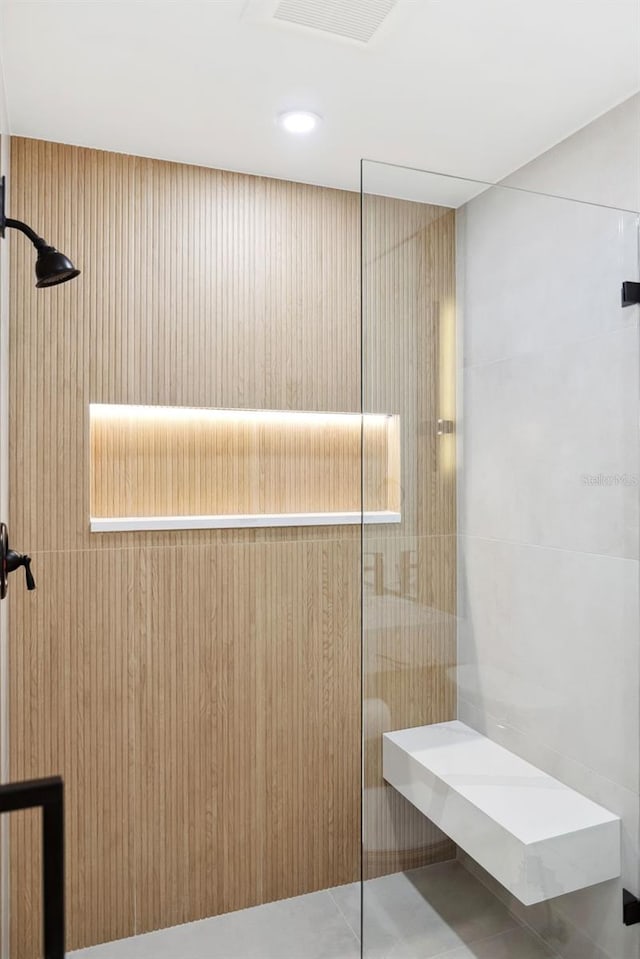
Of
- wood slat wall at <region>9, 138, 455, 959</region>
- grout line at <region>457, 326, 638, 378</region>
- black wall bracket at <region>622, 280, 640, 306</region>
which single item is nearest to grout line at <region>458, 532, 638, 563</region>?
grout line at <region>457, 326, 638, 378</region>

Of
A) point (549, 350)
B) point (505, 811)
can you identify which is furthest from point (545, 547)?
point (505, 811)

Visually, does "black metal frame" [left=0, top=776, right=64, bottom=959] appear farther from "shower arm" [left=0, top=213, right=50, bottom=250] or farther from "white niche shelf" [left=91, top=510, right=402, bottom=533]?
"white niche shelf" [left=91, top=510, right=402, bottom=533]

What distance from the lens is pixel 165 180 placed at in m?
2.37

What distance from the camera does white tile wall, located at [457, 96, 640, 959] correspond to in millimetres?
1711

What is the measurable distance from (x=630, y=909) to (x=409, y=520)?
1099 millimetres

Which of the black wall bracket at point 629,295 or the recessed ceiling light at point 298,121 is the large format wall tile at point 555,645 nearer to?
the black wall bracket at point 629,295

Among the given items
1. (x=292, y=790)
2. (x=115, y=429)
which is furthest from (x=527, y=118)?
(x=292, y=790)

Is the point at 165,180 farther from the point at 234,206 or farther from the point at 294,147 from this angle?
the point at 294,147

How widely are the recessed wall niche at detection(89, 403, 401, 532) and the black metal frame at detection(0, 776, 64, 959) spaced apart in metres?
1.68

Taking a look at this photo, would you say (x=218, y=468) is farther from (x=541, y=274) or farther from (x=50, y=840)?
(x=50, y=840)

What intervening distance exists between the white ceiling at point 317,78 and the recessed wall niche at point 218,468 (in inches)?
35.4

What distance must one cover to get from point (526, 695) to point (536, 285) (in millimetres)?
1033

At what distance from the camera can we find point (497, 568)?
1735 millimetres

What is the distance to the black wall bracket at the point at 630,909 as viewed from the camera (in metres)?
1.67
